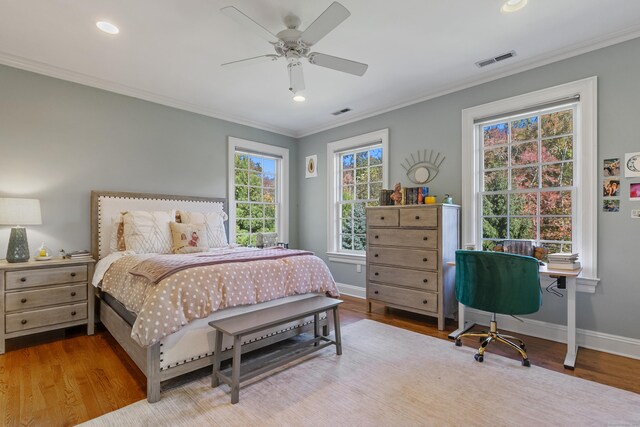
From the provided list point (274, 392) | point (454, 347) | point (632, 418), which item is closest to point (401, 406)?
point (274, 392)

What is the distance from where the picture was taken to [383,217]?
3.79 m

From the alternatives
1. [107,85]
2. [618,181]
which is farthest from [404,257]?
[107,85]

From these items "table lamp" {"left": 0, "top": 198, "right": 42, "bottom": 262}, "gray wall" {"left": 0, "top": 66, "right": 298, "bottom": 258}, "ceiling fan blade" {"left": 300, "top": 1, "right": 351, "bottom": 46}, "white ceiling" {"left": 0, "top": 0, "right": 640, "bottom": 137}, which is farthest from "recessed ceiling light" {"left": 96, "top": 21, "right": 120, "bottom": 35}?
"table lamp" {"left": 0, "top": 198, "right": 42, "bottom": 262}

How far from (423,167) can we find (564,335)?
2245mm

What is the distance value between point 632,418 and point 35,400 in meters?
3.63

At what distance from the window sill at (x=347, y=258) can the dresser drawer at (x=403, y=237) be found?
0.68m

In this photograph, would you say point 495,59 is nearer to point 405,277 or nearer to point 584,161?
point 584,161

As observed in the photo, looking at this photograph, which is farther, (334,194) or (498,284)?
(334,194)

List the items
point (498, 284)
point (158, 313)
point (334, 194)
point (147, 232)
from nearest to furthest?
point (158, 313) < point (498, 284) < point (147, 232) < point (334, 194)

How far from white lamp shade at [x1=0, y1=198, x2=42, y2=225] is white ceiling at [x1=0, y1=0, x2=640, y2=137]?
4.56ft

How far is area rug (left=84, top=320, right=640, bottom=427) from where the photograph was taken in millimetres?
1796

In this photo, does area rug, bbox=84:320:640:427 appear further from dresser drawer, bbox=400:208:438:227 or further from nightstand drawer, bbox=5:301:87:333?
nightstand drawer, bbox=5:301:87:333

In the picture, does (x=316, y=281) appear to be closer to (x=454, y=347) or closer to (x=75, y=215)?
(x=454, y=347)

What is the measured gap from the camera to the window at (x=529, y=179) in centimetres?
303
